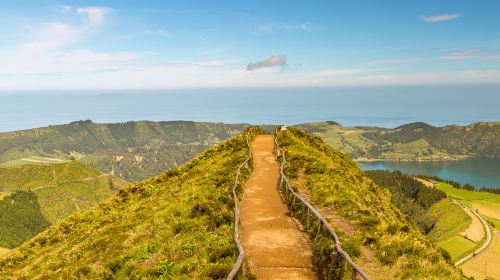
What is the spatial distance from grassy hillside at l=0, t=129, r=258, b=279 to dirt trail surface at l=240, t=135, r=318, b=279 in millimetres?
978

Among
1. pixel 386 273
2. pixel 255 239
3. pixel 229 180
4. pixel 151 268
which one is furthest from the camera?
pixel 229 180

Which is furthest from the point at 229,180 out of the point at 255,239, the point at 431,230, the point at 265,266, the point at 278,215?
the point at 431,230

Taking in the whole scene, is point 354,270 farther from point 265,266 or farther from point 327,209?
point 327,209

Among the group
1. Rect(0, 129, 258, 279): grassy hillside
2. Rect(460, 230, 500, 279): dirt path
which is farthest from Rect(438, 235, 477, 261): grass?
Rect(0, 129, 258, 279): grassy hillside

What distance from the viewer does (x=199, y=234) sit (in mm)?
19562

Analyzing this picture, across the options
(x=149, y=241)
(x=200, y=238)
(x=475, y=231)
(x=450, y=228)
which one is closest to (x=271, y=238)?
(x=200, y=238)

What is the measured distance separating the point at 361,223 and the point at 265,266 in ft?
24.1

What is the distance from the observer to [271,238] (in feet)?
58.5

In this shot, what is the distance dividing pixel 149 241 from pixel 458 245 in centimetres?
16493

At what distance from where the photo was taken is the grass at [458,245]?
5670 inches

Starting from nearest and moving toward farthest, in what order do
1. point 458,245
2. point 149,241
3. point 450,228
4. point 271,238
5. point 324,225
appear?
1. point 324,225
2. point 271,238
3. point 149,241
4. point 458,245
5. point 450,228

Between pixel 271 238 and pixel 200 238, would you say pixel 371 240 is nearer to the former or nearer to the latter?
pixel 271 238

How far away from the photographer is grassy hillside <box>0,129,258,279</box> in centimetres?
1611

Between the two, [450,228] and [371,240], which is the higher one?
[371,240]
